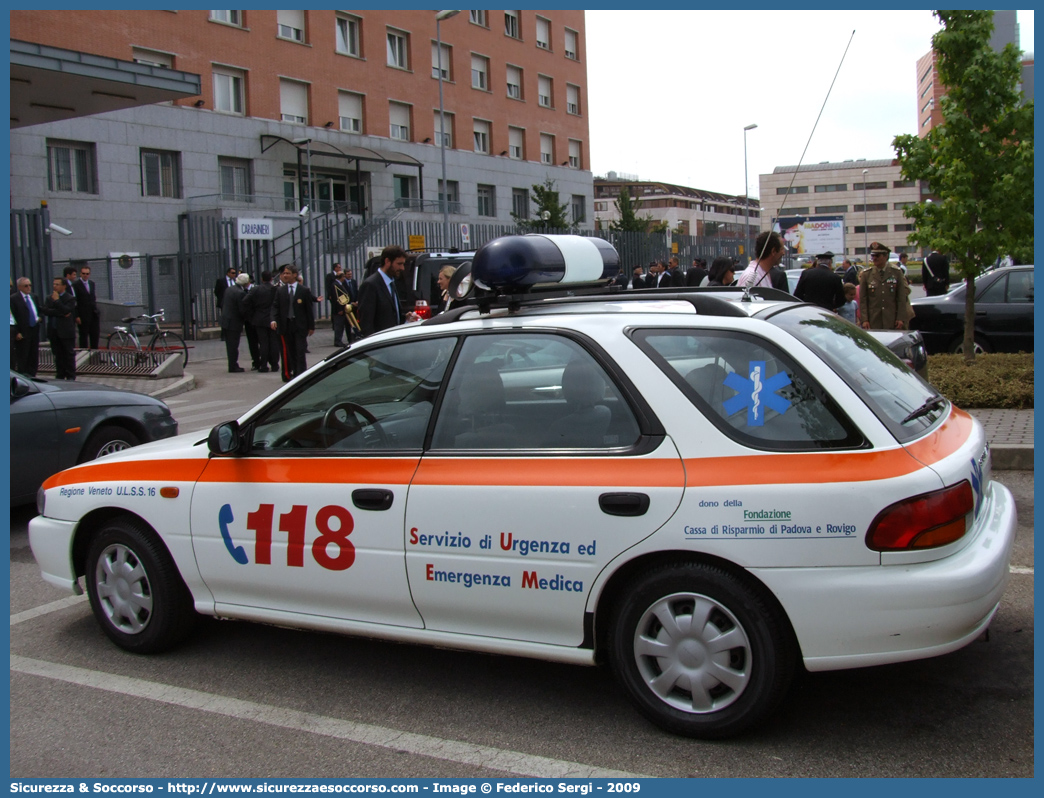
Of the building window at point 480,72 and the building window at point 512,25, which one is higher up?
the building window at point 512,25

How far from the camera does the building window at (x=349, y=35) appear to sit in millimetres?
40469

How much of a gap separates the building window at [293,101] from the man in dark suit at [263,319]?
21.6 metres

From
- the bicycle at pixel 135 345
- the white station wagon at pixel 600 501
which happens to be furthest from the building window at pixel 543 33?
the white station wagon at pixel 600 501

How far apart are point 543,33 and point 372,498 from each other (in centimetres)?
5211

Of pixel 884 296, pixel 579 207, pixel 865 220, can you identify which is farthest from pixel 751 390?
pixel 865 220

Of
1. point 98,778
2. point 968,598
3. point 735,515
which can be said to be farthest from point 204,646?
point 968,598

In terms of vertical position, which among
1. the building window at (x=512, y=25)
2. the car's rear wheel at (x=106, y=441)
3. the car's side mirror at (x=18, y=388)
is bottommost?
the car's rear wheel at (x=106, y=441)

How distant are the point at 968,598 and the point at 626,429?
1256 millimetres

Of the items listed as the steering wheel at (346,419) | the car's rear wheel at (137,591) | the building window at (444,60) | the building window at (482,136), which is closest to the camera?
the steering wheel at (346,419)

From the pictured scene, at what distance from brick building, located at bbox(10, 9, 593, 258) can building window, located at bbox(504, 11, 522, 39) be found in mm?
114

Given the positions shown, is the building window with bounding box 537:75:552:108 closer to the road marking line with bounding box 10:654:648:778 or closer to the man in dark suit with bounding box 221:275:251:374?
the man in dark suit with bounding box 221:275:251:374

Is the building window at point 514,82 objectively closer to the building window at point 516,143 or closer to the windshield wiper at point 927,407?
the building window at point 516,143

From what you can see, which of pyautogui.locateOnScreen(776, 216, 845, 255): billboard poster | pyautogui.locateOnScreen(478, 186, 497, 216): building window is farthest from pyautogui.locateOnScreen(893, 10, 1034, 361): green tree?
pyautogui.locateOnScreen(776, 216, 845, 255): billboard poster

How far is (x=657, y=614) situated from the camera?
3.33 meters
